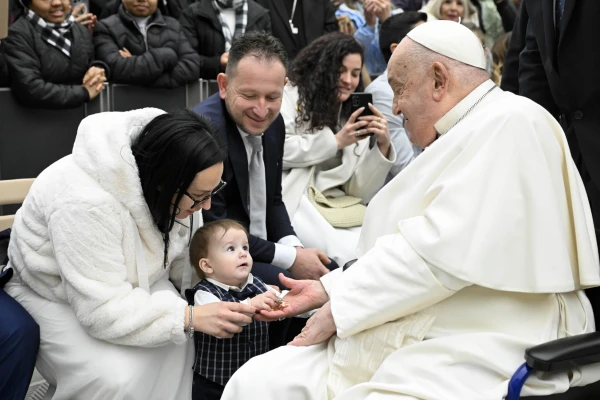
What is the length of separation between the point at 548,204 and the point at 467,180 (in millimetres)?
241

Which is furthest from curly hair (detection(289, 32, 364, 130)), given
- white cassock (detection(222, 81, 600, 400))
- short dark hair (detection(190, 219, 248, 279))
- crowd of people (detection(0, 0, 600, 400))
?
white cassock (detection(222, 81, 600, 400))

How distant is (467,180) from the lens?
2383 millimetres

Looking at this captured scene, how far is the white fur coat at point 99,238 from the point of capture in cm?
280

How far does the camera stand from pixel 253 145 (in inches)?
152

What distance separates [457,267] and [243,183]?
1.66 metres

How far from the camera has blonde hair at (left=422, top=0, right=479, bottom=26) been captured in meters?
6.91

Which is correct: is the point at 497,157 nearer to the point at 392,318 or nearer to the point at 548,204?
the point at 548,204

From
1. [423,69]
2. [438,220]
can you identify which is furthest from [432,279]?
[423,69]

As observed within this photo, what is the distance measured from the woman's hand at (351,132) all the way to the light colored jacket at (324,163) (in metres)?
0.04

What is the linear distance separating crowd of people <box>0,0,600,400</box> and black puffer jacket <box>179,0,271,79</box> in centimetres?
226

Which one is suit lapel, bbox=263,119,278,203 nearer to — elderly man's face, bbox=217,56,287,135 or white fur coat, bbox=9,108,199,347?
elderly man's face, bbox=217,56,287,135

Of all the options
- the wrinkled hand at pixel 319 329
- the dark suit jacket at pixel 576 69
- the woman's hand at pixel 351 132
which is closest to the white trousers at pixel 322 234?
the woman's hand at pixel 351 132

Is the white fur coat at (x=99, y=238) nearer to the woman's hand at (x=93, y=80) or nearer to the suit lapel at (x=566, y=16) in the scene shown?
the suit lapel at (x=566, y=16)

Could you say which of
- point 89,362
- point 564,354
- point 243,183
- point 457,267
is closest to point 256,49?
point 243,183
